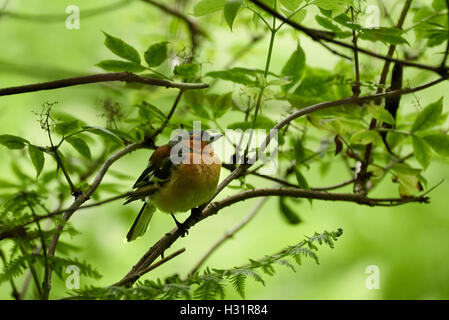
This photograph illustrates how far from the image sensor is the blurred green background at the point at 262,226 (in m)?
2.04

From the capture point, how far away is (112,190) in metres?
1.21

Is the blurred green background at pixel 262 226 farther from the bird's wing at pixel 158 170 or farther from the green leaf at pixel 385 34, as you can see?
the green leaf at pixel 385 34

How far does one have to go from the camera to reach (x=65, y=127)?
0.96 meters

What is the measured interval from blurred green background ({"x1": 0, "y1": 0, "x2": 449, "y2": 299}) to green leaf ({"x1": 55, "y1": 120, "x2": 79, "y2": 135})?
0.87 meters

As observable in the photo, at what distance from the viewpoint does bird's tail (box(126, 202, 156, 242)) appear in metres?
1.52

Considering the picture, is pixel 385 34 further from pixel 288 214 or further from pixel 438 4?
pixel 288 214

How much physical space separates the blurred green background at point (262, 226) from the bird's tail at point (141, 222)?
1.28 ft

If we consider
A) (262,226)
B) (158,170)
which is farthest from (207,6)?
(262,226)

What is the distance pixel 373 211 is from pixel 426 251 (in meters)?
0.28

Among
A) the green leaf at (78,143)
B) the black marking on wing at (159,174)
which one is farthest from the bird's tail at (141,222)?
the green leaf at (78,143)

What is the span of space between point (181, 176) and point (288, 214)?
1.02 feet

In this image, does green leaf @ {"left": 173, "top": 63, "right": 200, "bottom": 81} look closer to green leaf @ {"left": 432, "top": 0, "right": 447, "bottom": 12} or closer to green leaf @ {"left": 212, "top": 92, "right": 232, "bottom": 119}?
green leaf @ {"left": 212, "top": 92, "right": 232, "bottom": 119}

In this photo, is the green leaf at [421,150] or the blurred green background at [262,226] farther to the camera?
the blurred green background at [262,226]

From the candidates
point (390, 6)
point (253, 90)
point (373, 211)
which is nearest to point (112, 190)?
point (253, 90)
